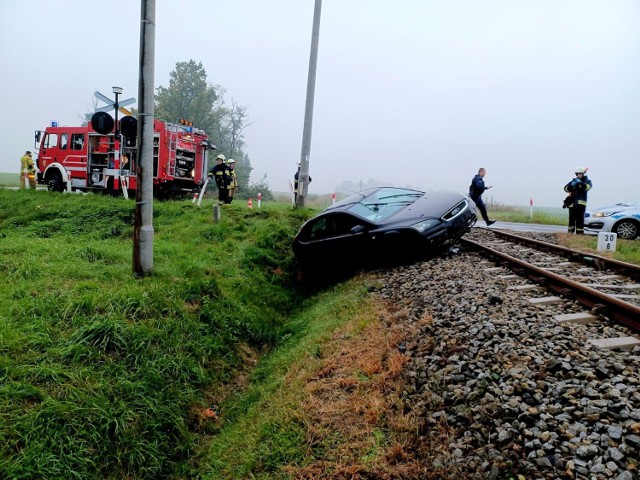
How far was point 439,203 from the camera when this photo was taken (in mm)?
7871

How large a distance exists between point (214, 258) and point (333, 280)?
7.59 feet

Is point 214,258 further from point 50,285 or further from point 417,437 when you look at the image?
point 417,437

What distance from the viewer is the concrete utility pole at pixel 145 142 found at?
19.1 ft

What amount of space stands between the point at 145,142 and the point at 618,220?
1130 cm

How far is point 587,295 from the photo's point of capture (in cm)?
484

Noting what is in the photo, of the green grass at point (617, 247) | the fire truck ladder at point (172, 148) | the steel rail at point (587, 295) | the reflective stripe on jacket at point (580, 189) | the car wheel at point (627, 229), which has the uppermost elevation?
the fire truck ladder at point (172, 148)

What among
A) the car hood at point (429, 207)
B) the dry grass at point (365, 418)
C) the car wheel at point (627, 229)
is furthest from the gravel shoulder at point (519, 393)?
the car wheel at point (627, 229)

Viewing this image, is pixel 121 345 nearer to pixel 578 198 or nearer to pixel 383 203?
pixel 383 203

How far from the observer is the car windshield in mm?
→ 7762

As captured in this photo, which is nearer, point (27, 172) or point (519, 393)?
point (519, 393)

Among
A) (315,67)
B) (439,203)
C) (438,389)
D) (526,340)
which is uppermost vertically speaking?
(315,67)

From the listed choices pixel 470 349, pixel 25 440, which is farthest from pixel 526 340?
pixel 25 440

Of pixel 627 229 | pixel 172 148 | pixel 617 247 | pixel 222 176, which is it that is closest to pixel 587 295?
pixel 617 247

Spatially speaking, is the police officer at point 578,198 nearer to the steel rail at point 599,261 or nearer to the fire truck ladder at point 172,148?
the steel rail at point 599,261
